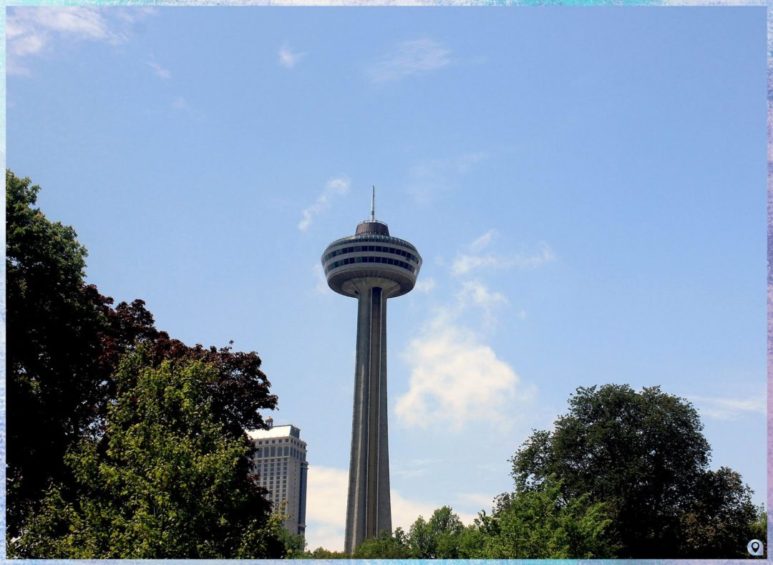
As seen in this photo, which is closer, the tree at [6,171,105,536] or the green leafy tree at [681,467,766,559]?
the tree at [6,171,105,536]

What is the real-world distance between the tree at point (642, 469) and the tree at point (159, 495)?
137ft

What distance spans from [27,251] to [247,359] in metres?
13.6

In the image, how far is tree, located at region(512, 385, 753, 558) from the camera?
6744cm

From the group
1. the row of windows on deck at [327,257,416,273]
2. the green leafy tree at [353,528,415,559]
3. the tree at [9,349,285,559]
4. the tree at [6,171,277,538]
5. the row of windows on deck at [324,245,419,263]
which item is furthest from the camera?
→ the row of windows on deck at [324,245,419,263]

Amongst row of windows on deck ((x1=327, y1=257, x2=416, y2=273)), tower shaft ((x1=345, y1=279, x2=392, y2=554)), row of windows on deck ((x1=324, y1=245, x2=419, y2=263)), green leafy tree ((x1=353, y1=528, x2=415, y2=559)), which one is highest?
row of windows on deck ((x1=324, y1=245, x2=419, y2=263))

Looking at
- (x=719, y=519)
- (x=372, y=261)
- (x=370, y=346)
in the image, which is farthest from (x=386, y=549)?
(x=719, y=519)

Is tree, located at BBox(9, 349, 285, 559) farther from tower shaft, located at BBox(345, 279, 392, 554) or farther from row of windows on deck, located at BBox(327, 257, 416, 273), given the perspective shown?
row of windows on deck, located at BBox(327, 257, 416, 273)

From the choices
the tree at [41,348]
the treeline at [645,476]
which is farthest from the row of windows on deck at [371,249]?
the tree at [41,348]

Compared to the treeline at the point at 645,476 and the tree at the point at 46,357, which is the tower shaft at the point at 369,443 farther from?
the tree at the point at 46,357

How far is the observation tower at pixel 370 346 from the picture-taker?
478 ft

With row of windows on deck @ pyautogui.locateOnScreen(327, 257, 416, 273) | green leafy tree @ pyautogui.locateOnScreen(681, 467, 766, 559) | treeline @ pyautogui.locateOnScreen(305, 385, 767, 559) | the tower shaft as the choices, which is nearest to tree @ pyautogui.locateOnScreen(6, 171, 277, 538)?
treeline @ pyautogui.locateOnScreen(305, 385, 767, 559)

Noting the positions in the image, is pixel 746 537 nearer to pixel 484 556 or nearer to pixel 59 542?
pixel 484 556

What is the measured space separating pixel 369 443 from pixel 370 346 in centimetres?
1629

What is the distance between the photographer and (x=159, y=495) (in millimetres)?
25062
